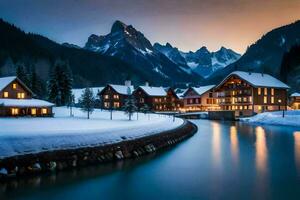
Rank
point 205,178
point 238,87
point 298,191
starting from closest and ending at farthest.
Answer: point 298,191 → point 205,178 → point 238,87

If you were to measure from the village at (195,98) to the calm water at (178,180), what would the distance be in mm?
30070

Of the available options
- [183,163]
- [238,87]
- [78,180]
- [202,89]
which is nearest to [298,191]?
[183,163]

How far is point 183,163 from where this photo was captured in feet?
101

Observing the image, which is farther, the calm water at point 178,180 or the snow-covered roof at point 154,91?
the snow-covered roof at point 154,91

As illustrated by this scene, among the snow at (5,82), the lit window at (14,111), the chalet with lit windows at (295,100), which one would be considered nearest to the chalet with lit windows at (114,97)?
the snow at (5,82)

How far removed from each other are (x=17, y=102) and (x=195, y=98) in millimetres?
74961

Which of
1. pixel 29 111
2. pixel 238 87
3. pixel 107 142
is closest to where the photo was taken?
pixel 107 142

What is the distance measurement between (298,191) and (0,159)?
64.2 ft

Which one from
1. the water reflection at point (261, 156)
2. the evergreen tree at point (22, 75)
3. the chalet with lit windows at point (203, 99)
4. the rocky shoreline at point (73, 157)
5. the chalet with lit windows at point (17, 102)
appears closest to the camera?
the rocky shoreline at point (73, 157)

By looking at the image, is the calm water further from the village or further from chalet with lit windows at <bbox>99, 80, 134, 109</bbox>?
chalet with lit windows at <bbox>99, 80, 134, 109</bbox>

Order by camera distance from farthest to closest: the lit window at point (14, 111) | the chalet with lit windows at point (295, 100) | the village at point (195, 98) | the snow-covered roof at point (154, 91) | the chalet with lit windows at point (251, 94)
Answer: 1. the chalet with lit windows at point (295, 100)
2. the snow-covered roof at point (154, 91)
3. the chalet with lit windows at point (251, 94)
4. the village at point (195, 98)
5. the lit window at point (14, 111)

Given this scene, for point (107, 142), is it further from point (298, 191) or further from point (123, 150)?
point (298, 191)

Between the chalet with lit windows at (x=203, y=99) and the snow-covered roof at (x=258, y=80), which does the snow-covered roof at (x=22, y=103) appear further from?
the chalet with lit windows at (x=203, y=99)

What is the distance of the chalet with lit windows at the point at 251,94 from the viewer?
3836 inches
